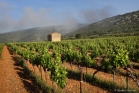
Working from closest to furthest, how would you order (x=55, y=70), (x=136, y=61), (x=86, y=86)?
1. (x=55, y=70)
2. (x=86, y=86)
3. (x=136, y=61)

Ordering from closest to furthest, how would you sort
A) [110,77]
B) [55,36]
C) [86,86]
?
1. [86,86]
2. [110,77]
3. [55,36]

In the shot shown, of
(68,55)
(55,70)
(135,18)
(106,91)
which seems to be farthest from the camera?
(135,18)

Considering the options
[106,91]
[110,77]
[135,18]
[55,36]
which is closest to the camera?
[106,91]

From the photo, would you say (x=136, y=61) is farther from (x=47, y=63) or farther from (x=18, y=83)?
(x=18, y=83)

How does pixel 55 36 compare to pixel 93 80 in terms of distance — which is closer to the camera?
pixel 93 80

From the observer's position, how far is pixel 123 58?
13.2 metres

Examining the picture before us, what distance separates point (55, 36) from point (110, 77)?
83.7 metres

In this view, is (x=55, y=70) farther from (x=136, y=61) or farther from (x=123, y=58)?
(x=136, y=61)

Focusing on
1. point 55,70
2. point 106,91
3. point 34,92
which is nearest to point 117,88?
point 106,91

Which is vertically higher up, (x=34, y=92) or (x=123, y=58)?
(x=123, y=58)

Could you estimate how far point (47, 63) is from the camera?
17.4 m

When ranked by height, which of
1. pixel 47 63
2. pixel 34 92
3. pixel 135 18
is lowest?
pixel 34 92

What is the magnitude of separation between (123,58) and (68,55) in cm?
1131

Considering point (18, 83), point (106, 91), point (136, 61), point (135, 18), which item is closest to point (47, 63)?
point (18, 83)
